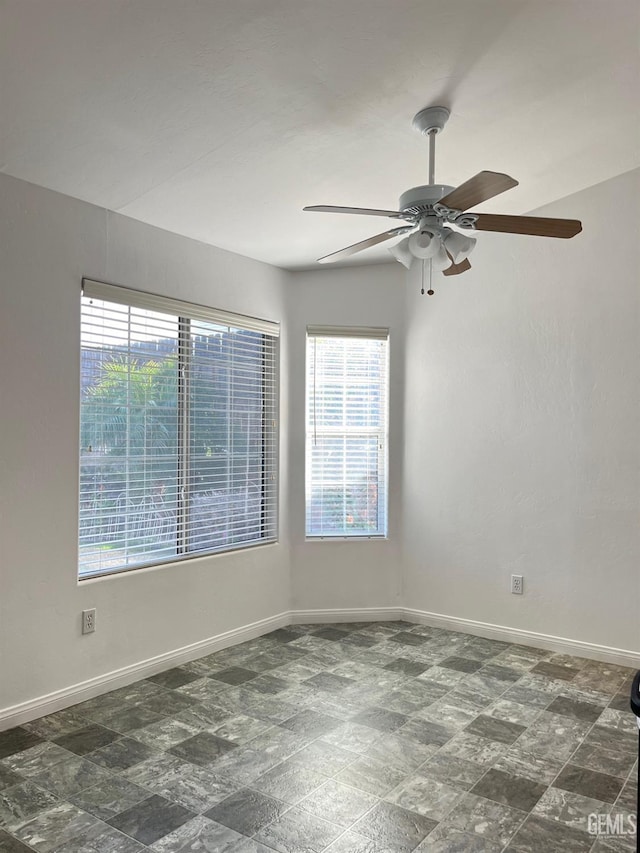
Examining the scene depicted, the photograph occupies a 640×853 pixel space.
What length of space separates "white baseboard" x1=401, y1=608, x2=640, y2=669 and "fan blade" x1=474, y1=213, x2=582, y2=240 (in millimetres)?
2514

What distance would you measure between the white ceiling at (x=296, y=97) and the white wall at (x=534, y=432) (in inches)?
23.8

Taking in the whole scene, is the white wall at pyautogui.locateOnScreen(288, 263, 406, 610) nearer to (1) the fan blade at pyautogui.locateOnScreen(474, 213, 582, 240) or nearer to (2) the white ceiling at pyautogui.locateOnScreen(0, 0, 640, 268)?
(2) the white ceiling at pyautogui.locateOnScreen(0, 0, 640, 268)

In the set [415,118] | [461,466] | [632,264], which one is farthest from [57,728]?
[632,264]

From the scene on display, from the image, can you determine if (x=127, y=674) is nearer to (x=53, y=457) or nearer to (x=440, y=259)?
(x=53, y=457)

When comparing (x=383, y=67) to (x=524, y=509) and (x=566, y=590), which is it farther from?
(x=566, y=590)

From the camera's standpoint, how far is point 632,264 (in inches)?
145

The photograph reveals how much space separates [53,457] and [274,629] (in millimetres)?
2013

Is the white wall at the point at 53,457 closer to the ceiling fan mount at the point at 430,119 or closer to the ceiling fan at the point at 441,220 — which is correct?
the ceiling fan at the point at 441,220

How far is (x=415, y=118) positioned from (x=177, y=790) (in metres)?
2.78

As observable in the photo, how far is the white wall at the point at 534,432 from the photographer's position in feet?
12.2

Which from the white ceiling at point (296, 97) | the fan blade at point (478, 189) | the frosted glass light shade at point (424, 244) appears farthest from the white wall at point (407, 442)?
the fan blade at point (478, 189)

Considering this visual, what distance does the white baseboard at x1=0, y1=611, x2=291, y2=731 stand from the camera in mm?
2938

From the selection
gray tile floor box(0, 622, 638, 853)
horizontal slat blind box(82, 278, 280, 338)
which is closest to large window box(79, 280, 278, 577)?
horizontal slat blind box(82, 278, 280, 338)

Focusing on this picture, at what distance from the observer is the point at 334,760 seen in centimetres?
260
